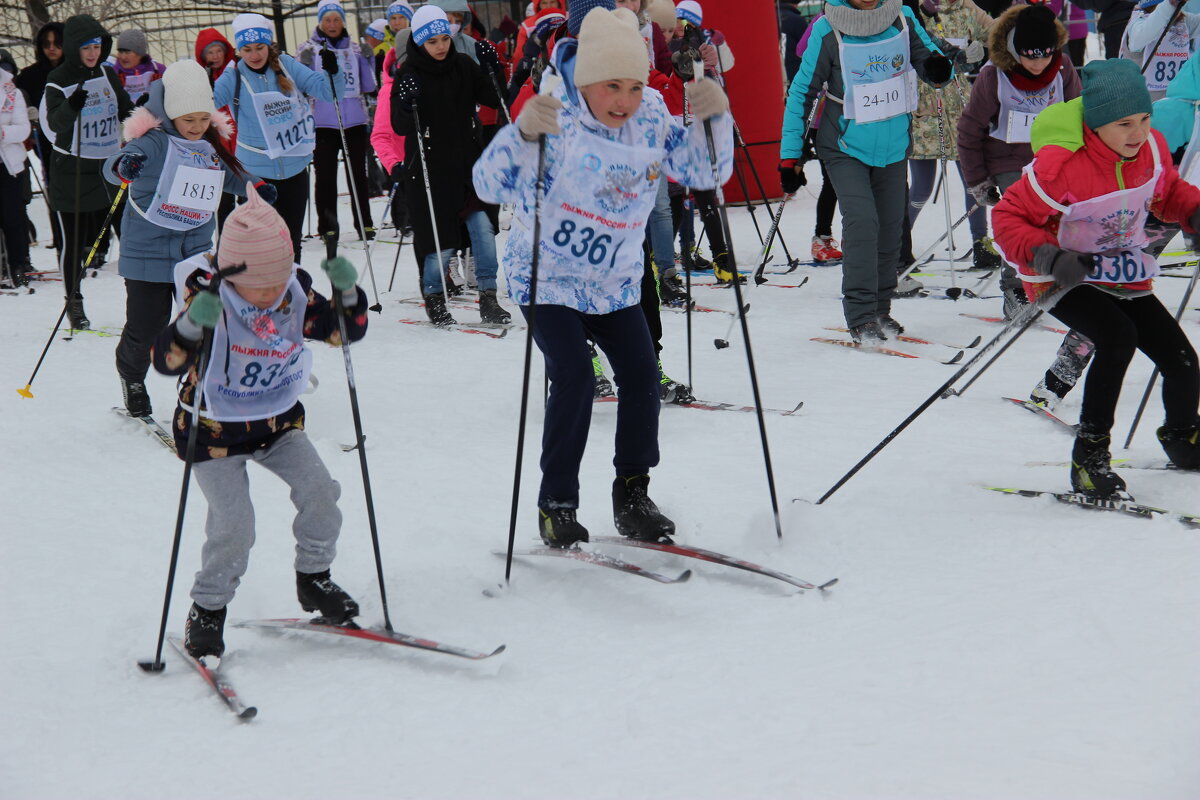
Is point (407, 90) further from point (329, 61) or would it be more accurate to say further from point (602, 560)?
point (602, 560)

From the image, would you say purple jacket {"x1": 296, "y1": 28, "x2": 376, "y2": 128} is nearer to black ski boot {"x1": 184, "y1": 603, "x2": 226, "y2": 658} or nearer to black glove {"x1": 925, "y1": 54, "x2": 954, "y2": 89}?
black glove {"x1": 925, "y1": 54, "x2": 954, "y2": 89}

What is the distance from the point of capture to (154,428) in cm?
557

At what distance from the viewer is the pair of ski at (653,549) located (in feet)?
11.5

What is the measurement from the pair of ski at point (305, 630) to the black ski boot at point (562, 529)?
23.3 inches

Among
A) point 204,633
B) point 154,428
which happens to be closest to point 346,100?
point 154,428

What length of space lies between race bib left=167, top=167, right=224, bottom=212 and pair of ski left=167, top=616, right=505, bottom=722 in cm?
242

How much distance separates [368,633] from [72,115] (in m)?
4.91

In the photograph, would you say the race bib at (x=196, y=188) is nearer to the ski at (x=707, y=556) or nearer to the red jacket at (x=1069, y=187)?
the ski at (x=707, y=556)

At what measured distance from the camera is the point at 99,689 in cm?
320

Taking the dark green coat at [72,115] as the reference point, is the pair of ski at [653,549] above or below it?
below

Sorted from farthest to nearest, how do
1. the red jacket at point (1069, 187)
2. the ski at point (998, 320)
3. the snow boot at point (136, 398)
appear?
the ski at point (998, 320), the snow boot at point (136, 398), the red jacket at point (1069, 187)

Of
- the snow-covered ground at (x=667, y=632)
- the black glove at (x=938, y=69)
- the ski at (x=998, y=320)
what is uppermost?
the black glove at (x=938, y=69)

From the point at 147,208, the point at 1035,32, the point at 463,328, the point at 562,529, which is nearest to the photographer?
the point at 562,529

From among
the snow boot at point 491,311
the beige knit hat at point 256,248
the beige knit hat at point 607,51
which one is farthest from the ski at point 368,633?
the snow boot at point 491,311
